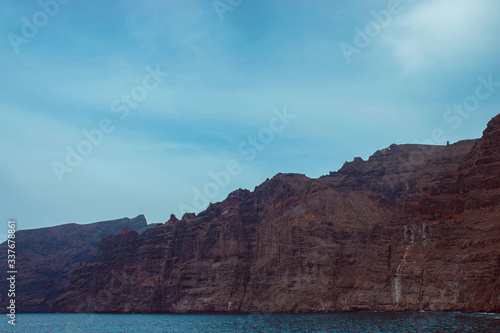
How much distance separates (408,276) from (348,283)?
77.7 ft

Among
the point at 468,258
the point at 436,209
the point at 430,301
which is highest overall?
the point at 436,209

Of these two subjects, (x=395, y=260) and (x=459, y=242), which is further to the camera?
(x=395, y=260)

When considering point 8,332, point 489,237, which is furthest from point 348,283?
point 8,332

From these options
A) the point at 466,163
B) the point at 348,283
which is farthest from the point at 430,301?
the point at 466,163

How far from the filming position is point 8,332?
10950 centimetres

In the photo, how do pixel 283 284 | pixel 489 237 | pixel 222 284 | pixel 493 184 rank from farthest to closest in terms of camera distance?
pixel 222 284
pixel 283 284
pixel 493 184
pixel 489 237

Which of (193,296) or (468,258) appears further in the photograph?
(193,296)

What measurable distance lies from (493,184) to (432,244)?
25425 mm

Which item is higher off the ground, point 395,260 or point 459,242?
point 459,242

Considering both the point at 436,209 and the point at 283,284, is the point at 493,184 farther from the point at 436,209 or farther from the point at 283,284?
the point at 283,284

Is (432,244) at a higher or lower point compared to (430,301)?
higher

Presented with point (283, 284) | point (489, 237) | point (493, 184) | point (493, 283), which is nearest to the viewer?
point (493, 283)

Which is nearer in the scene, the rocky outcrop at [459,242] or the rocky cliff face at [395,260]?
the rocky outcrop at [459,242]

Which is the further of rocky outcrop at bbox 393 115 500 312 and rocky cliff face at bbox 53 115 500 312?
rocky cliff face at bbox 53 115 500 312
